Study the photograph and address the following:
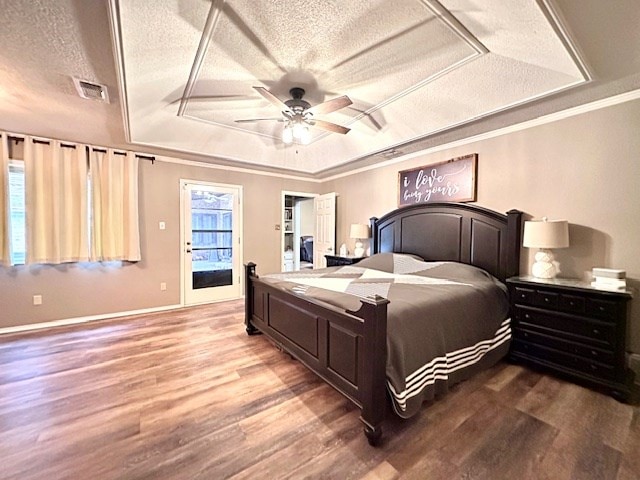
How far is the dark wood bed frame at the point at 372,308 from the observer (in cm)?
164

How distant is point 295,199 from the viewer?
24.7 feet

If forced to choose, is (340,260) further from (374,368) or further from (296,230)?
(374,368)

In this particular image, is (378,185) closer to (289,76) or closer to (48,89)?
(289,76)

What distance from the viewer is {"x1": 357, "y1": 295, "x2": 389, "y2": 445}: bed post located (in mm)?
1616

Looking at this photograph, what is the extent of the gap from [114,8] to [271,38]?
2.93ft

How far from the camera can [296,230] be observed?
7.28m

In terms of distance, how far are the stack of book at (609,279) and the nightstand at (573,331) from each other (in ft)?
0.32

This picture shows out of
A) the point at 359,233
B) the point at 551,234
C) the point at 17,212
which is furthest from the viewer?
the point at 359,233

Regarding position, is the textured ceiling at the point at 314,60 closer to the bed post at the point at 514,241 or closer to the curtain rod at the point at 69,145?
the curtain rod at the point at 69,145

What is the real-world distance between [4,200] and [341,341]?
4292 millimetres

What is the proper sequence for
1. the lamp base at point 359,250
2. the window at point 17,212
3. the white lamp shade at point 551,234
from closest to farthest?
the white lamp shade at point 551,234
the window at point 17,212
the lamp base at point 359,250

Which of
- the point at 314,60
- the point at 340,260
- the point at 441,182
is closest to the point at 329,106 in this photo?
the point at 314,60

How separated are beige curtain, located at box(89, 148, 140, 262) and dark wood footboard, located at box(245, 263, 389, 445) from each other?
2.52 m

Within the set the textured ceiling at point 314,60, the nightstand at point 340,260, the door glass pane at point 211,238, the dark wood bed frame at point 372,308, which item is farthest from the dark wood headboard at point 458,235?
the door glass pane at point 211,238
